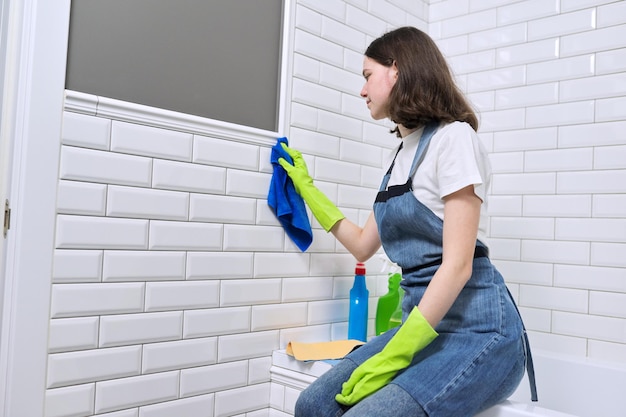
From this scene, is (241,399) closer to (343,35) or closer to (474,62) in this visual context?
(343,35)

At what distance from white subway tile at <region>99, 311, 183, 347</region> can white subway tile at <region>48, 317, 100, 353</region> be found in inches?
0.9

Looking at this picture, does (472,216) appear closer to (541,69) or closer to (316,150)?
(316,150)

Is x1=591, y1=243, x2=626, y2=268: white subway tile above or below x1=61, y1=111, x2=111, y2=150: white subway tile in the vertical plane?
below

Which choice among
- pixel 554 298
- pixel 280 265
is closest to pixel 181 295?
pixel 280 265

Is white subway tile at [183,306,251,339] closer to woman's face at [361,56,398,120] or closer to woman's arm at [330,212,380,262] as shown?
woman's arm at [330,212,380,262]

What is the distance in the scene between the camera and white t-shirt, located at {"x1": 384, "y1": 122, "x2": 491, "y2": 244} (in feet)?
4.32

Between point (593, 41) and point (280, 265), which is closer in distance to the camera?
point (280, 265)

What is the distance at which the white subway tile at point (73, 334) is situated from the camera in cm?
133

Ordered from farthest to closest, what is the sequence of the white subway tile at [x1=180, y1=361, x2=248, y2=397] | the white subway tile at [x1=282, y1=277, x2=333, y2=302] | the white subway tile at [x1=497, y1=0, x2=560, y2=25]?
1. the white subway tile at [x1=497, y1=0, x2=560, y2=25]
2. the white subway tile at [x1=282, y1=277, x2=333, y2=302]
3. the white subway tile at [x1=180, y1=361, x2=248, y2=397]

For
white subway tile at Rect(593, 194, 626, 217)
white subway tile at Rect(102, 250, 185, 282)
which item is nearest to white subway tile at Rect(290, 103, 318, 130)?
white subway tile at Rect(102, 250, 185, 282)

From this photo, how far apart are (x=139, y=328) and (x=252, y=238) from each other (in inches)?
16.6

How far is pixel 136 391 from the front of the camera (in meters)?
1.48

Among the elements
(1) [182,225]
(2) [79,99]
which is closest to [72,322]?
(1) [182,225]

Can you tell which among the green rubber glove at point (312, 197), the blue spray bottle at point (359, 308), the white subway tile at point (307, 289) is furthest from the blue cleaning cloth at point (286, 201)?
the blue spray bottle at point (359, 308)
